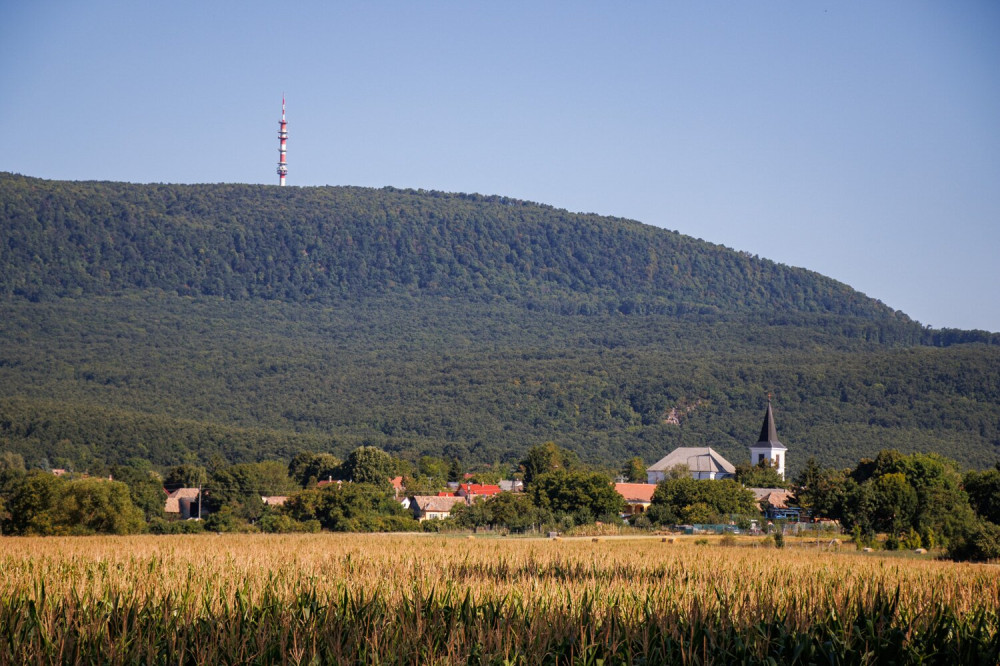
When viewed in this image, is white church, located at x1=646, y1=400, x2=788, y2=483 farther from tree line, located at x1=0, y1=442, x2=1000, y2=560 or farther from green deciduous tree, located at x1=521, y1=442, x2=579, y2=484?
tree line, located at x1=0, y1=442, x2=1000, y2=560

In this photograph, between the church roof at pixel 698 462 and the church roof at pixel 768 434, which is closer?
the church roof at pixel 698 462

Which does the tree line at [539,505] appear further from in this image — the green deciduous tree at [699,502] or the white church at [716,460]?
the white church at [716,460]

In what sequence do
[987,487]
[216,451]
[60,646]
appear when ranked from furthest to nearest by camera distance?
[216,451], [987,487], [60,646]

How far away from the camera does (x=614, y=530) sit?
6275 cm

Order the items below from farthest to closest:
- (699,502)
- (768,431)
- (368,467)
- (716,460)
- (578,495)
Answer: (768,431)
(716,460)
(368,467)
(699,502)
(578,495)

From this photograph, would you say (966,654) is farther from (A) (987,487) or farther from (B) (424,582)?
(A) (987,487)

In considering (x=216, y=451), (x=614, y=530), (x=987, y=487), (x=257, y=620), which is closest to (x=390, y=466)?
(x=216, y=451)

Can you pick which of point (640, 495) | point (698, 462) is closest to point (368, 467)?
point (640, 495)

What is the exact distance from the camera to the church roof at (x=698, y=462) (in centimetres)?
14188

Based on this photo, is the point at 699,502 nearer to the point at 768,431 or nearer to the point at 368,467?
the point at 368,467

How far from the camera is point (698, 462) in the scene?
144500mm

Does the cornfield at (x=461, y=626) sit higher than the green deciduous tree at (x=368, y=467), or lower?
higher

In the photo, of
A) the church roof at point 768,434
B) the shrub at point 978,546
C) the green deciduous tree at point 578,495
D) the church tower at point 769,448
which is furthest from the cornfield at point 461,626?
the church roof at point 768,434

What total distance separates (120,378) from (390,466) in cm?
9030
